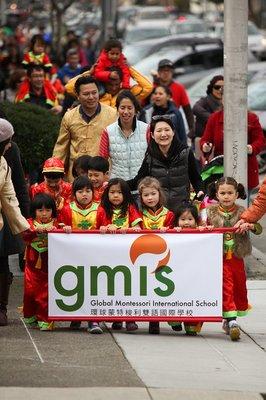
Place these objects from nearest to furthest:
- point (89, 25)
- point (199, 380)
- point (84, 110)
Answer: point (199, 380), point (84, 110), point (89, 25)

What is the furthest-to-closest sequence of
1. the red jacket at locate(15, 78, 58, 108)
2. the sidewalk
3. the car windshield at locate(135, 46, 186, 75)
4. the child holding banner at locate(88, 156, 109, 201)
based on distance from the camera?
1. the car windshield at locate(135, 46, 186, 75)
2. the red jacket at locate(15, 78, 58, 108)
3. the child holding banner at locate(88, 156, 109, 201)
4. the sidewalk

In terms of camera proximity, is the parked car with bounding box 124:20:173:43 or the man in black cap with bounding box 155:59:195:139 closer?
the man in black cap with bounding box 155:59:195:139

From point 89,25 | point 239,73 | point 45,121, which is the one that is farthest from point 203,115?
point 89,25

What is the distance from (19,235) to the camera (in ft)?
36.1

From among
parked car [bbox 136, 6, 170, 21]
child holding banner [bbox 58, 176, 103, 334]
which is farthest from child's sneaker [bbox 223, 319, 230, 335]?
parked car [bbox 136, 6, 170, 21]

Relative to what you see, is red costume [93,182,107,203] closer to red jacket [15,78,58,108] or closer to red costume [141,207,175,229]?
red costume [141,207,175,229]

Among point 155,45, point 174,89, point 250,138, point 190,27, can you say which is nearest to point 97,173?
point 250,138

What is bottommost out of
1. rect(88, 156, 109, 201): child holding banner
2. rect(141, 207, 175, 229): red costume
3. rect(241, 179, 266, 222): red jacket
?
rect(141, 207, 175, 229): red costume

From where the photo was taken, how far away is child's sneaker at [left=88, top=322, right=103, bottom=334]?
10.9m

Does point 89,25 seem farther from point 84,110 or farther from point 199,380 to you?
point 199,380

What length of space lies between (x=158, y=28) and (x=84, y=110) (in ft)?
113

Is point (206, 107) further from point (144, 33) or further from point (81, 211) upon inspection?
point (144, 33)

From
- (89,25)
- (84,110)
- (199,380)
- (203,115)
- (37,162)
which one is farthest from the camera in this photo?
(89,25)

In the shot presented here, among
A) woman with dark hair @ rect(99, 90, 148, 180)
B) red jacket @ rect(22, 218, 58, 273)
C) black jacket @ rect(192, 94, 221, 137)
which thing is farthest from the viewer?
black jacket @ rect(192, 94, 221, 137)
